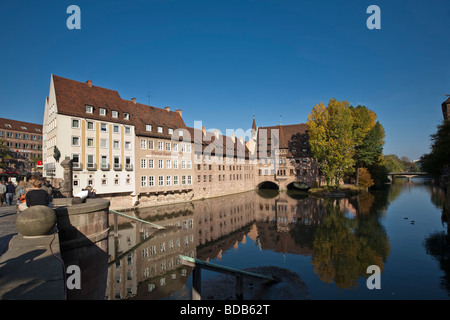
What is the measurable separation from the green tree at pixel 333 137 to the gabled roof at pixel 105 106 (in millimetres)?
27213

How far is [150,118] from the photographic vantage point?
40625 mm

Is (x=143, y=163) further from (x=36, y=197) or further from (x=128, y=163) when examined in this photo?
(x=36, y=197)

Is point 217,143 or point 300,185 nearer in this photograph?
Result: point 217,143

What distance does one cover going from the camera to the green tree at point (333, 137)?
160 ft

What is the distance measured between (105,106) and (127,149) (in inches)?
244

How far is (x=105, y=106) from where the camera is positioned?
113ft

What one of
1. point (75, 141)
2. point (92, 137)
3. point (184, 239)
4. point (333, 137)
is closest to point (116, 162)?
point (92, 137)

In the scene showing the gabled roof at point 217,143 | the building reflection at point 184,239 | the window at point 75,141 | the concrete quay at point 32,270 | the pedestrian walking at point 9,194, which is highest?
the gabled roof at point 217,143

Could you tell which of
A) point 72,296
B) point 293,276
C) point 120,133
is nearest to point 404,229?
point 293,276

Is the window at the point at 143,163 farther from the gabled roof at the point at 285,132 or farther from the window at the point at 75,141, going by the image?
the gabled roof at the point at 285,132

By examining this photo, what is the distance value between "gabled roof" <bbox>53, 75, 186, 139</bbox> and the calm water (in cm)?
1280

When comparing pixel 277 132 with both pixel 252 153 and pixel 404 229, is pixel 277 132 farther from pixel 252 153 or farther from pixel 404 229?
pixel 404 229

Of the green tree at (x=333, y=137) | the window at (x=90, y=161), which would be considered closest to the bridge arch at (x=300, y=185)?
the green tree at (x=333, y=137)
